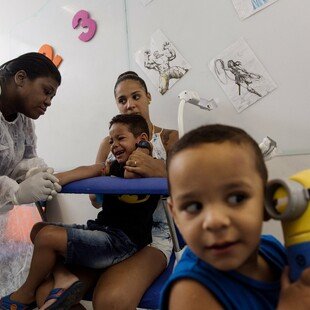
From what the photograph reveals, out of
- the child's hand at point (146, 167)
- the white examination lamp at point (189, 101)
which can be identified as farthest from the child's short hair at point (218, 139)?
the white examination lamp at point (189, 101)

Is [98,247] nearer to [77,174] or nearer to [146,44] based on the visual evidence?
[77,174]

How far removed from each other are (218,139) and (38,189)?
25.8 inches

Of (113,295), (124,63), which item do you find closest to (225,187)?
(113,295)

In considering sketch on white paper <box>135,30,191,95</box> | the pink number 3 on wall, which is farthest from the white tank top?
the pink number 3 on wall

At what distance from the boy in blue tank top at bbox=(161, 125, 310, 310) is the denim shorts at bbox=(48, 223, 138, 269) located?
0.50 metres

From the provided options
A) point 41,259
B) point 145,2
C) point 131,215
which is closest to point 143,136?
point 131,215

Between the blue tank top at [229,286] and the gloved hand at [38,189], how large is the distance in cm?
57

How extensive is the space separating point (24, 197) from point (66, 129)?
111 cm

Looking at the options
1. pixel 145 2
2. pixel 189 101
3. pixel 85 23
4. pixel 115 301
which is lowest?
pixel 115 301

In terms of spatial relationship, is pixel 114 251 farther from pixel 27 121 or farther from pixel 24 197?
pixel 27 121

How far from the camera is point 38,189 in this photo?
3.26 feet

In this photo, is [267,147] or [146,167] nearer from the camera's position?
[146,167]

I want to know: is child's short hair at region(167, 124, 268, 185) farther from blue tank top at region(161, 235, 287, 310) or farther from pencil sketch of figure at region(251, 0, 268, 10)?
pencil sketch of figure at region(251, 0, 268, 10)

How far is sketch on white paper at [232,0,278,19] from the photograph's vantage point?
1383 mm
